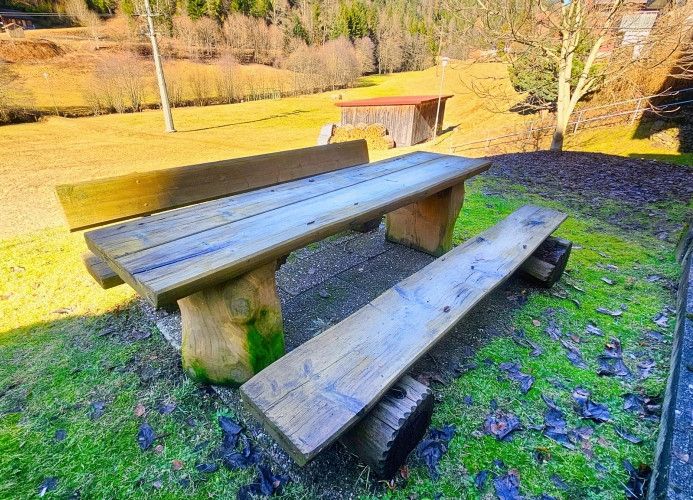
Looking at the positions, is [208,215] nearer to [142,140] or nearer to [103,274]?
[103,274]

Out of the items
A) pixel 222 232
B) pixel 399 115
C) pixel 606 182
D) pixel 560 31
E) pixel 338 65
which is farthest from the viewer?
pixel 338 65

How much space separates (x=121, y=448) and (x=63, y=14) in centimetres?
5616

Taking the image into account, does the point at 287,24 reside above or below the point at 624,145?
above

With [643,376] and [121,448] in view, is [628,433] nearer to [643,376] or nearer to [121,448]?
[643,376]

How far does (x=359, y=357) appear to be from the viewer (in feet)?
4.92

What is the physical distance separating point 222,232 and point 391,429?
1174mm

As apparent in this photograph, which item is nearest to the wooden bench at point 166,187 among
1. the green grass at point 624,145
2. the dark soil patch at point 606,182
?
the dark soil patch at point 606,182

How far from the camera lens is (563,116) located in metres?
8.33

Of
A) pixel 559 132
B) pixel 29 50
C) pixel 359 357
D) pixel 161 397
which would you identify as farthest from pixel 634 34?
pixel 29 50

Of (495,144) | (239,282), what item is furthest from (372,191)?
(495,144)

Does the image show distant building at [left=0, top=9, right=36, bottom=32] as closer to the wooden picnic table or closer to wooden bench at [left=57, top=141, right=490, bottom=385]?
wooden bench at [left=57, top=141, right=490, bottom=385]

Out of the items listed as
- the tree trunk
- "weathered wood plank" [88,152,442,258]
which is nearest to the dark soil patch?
the tree trunk

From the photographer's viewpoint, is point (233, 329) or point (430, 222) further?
point (430, 222)

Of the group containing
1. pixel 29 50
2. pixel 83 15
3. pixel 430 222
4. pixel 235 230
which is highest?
pixel 83 15
